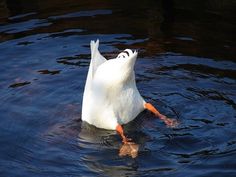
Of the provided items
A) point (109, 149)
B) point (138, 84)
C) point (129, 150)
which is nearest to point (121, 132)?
point (109, 149)

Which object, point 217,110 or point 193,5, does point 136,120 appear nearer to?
point 217,110

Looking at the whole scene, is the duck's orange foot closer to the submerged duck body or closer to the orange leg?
the orange leg

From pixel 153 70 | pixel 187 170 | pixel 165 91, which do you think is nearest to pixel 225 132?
pixel 187 170

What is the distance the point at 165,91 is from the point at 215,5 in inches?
125

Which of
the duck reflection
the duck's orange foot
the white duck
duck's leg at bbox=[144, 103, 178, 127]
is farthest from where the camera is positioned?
duck's leg at bbox=[144, 103, 178, 127]

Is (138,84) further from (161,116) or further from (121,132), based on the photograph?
(121,132)

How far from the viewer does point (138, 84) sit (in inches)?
313

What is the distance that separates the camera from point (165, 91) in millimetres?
7656

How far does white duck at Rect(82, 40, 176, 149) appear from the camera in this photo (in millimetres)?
6574

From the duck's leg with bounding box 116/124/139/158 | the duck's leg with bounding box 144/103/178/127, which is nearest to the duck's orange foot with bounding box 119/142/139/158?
the duck's leg with bounding box 116/124/139/158

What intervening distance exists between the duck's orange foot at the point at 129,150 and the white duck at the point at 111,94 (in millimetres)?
116

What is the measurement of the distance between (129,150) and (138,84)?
1727 millimetres

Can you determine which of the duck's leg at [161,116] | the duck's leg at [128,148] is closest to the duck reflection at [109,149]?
the duck's leg at [128,148]

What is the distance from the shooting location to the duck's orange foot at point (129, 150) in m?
6.36
